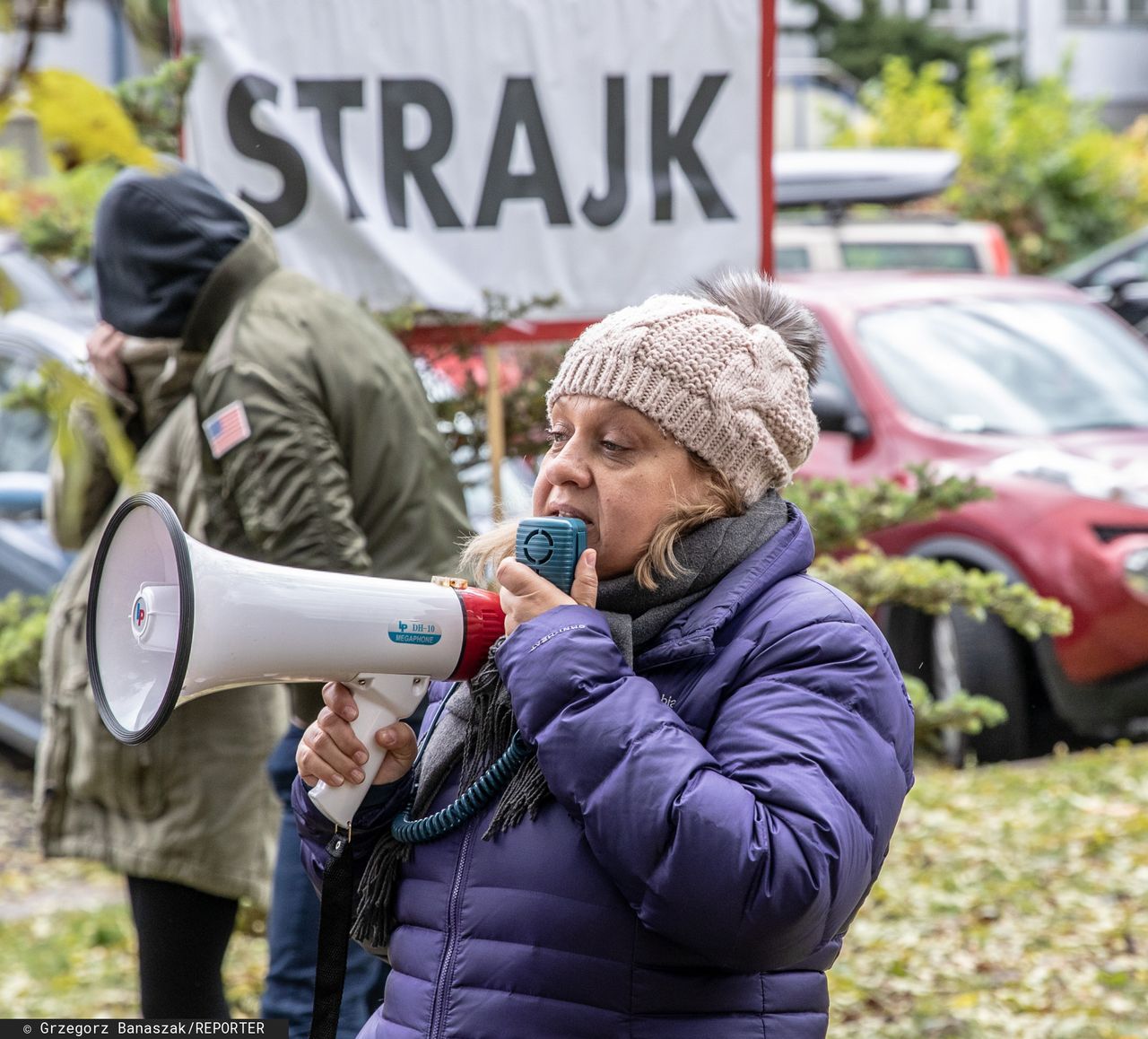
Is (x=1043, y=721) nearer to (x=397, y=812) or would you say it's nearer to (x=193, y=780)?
(x=193, y=780)

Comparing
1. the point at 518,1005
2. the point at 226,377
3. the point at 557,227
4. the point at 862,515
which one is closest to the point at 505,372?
the point at 557,227

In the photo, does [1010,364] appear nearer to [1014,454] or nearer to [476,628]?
[1014,454]

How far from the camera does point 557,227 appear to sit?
4512 mm

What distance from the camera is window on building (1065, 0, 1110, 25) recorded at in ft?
122

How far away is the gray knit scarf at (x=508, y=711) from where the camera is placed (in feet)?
6.74

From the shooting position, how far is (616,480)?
2.11 metres

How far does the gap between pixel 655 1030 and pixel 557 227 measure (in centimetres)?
289

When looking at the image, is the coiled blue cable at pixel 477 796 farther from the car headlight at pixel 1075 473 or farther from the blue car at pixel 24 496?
the car headlight at pixel 1075 473

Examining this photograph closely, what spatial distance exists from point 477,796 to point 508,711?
0.11 meters

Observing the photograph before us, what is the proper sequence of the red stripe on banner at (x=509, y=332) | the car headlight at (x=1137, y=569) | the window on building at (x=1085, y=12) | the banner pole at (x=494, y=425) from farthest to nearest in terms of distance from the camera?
1. the window on building at (x=1085, y=12)
2. the car headlight at (x=1137, y=569)
3. the red stripe on banner at (x=509, y=332)
4. the banner pole at (x=494, y=425)

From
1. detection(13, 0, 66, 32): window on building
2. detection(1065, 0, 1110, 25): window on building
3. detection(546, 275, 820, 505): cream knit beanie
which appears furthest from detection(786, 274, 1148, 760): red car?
detection(1065, 0, 1110, 25): window on building

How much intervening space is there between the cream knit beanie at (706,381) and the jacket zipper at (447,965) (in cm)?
58

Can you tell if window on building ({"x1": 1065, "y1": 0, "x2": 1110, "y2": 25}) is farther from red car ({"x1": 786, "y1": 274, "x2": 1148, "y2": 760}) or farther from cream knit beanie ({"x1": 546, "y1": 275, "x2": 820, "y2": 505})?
cream knit beanie ({"x1": 546, "y1": 275, "x2": 820, "y2": 505})

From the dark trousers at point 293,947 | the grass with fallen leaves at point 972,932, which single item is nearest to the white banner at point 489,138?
the dark trousers at point 293,947
